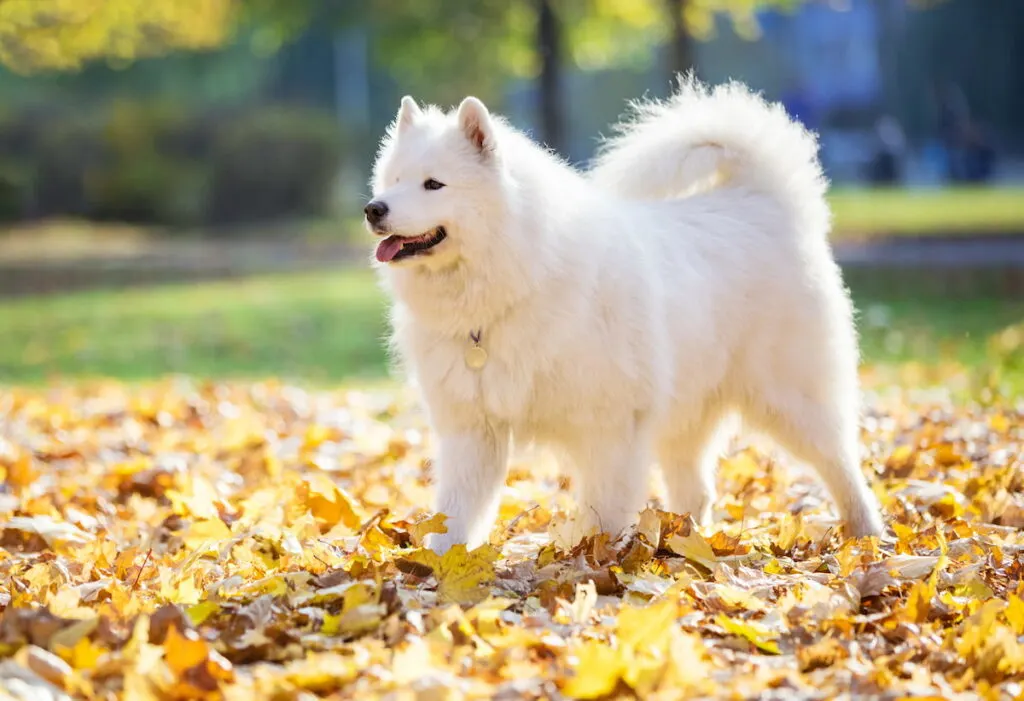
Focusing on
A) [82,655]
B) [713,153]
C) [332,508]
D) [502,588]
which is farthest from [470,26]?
[82,655]

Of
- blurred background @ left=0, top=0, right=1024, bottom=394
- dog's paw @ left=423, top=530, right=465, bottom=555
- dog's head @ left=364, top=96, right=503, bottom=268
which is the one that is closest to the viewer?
dog's head @ left=364, top=96, right=503, bottom=268

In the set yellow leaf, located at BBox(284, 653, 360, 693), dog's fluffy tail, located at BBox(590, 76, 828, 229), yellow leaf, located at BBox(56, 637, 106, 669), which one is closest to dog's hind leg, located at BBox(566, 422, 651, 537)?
dog's fluffy tail, located at BBox(590, 76, 828, 229)

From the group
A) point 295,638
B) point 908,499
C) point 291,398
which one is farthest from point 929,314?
point 295,638

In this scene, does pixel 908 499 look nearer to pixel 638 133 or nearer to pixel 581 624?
pixel 638 133

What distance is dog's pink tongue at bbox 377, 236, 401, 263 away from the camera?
4312 millimetres

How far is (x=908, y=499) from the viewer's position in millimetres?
5414

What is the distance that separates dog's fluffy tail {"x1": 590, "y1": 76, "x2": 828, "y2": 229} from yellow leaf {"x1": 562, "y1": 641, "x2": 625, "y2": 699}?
2910 millimetres

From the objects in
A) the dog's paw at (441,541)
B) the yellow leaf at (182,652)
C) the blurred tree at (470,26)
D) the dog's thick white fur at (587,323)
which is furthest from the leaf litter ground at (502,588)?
the blurred tree at (470,26)

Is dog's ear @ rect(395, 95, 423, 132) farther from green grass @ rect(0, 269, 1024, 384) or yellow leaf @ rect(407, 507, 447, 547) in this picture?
green grass @ rect(0, 269, 1024, 384)

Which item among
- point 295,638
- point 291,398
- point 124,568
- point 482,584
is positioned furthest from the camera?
point 291,398

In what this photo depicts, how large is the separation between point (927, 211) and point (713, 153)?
21766 millimetres

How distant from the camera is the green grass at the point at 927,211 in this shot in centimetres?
2177

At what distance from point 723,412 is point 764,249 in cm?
68

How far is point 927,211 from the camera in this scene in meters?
25.9
